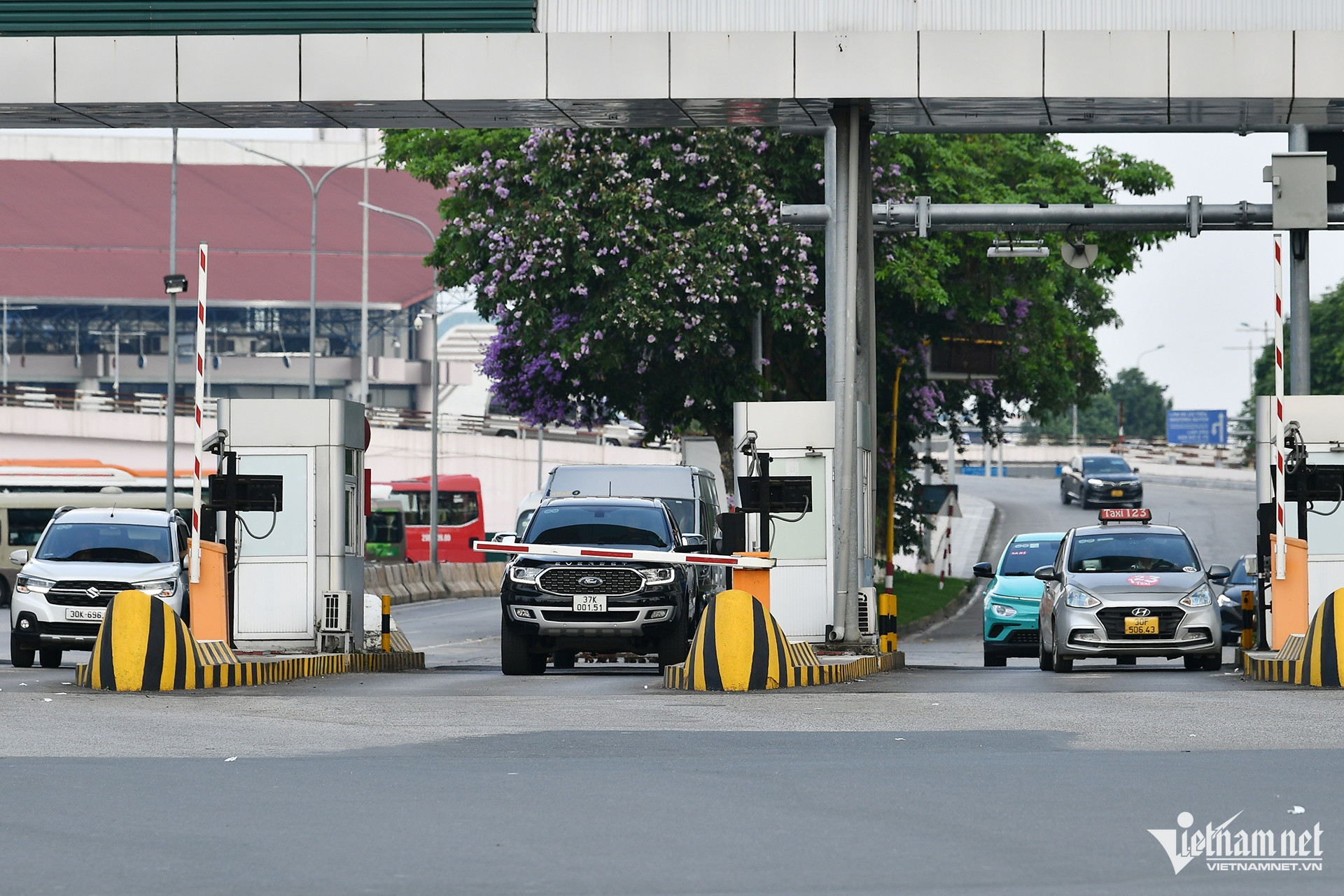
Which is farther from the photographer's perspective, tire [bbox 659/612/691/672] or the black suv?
tire [bbox 659/612/691/672]

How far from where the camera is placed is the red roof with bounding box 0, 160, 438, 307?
88.9 meters

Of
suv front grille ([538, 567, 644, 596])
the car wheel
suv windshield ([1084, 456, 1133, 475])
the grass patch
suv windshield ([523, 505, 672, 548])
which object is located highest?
suv windshield ([1084, 456, 1133, 475])

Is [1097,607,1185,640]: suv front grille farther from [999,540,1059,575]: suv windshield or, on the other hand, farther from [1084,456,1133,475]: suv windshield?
[1084,456,1133,475]: suv windshield

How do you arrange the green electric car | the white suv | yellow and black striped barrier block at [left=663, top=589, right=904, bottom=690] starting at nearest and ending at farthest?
yellow and black striped barrier block at [left=663, top=589, right=904, bottom=690]
the white suv
the green electric car

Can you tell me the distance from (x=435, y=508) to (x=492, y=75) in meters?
33.5

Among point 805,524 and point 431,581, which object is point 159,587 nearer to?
point 805,524

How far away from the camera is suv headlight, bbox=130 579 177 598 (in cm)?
2167

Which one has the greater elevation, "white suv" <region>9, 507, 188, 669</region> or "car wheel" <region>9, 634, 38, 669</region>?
"white suv" <region>9, 507, 188, 669</region>

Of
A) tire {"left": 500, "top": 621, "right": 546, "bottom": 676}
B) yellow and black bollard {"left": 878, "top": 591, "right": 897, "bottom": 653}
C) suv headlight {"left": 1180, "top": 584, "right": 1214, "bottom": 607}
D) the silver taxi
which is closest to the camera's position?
tire {"left": 500, "top": 621, "right": 546, "bottom": 676}

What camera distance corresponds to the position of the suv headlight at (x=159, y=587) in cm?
2167

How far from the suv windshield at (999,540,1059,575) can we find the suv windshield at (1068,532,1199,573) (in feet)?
11.4

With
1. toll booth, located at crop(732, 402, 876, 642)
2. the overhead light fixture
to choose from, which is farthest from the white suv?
the overhead light fixture

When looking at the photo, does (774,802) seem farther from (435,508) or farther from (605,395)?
(435,508)

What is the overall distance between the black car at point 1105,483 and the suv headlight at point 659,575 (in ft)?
164
